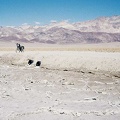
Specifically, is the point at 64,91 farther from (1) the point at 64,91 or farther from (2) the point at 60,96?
(2) the point at 60,96

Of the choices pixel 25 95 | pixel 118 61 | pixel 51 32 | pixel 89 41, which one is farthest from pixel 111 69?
pixel 51 32

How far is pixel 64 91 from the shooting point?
15.8 meters

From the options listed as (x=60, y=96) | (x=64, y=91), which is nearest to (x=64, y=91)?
(x=64, y=91)

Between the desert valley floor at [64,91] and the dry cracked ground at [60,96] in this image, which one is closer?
the dry cracked ground at [60,96]

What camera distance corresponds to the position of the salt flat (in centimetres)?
1159

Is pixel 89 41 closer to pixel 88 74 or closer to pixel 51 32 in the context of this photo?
pixel 51 32

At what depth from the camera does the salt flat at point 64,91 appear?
38.0ft

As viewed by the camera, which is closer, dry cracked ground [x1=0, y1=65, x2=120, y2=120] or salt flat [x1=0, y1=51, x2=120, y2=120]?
dry cracked ground [x1=0, y1=65, x2=120, y2=120]

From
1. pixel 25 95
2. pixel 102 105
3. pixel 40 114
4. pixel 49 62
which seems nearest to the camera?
pixel 40 114

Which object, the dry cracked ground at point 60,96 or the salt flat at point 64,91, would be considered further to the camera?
the salt flat at point 64,91

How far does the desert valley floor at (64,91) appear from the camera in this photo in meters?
11.6

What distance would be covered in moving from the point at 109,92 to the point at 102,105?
2.93 meters

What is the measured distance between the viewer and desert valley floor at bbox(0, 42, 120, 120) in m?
11.6

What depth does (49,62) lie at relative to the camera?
1071 inches
